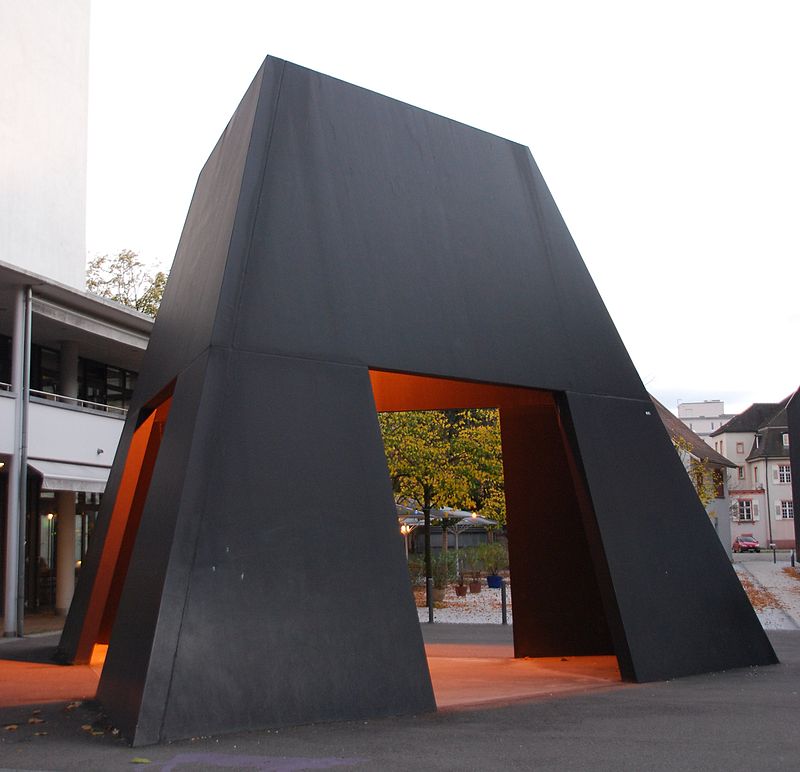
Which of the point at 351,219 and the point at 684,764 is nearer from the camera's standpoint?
the point at 684,764

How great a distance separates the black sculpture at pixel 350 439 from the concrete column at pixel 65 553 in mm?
9576

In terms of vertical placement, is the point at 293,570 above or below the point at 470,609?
above

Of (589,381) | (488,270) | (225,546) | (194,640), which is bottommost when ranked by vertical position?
(194,640)

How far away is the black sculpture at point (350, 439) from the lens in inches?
282

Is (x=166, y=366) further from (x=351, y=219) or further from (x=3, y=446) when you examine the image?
(x=3, y=446)

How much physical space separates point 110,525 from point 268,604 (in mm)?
5560

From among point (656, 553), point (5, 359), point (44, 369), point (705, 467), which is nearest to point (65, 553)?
point (44, 369)

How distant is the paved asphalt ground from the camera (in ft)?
19.4

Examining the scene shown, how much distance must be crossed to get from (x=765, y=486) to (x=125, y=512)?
218 feet

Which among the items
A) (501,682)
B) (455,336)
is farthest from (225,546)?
(501,682)

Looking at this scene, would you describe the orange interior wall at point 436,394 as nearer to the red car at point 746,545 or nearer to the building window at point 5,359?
the building window at point 5,359

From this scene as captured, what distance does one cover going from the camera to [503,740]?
662 centimetres

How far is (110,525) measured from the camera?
475 inches

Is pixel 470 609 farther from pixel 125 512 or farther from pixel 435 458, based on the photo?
pixel 125 512
